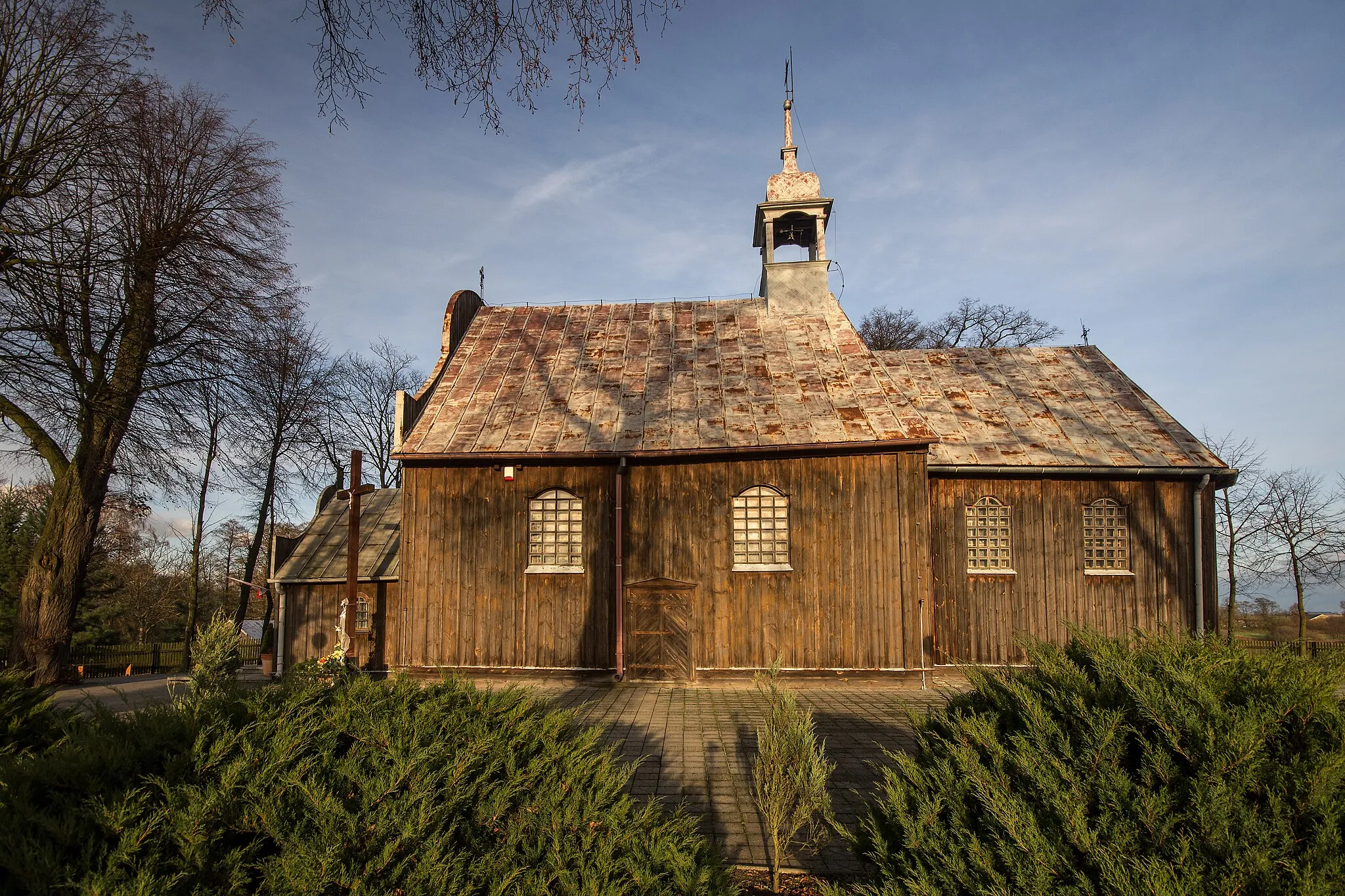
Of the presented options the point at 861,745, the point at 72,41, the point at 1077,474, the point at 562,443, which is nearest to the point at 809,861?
the point at 861,745

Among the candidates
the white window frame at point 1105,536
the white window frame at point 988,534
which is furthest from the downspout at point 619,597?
the white window frame at point 1105,536

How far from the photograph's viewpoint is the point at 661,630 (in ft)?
43.8

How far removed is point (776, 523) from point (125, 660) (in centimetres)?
2371

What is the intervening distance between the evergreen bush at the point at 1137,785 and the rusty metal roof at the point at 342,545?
15.9 metres

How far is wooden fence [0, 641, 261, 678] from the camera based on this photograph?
75.5 feet

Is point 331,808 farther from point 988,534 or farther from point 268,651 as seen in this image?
point 268,651

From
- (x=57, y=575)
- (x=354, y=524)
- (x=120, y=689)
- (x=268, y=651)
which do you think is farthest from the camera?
(x=268, y=651)

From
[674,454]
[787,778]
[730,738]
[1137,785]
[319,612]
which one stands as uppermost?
[674,454]

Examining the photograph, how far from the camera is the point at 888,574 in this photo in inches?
523

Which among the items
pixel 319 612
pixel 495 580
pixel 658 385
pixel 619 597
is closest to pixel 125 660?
pixel 319 612

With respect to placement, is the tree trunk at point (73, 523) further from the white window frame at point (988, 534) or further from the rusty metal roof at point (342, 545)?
A: the white window frame at point (988, 534)

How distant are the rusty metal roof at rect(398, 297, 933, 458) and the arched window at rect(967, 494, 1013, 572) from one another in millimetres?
2447

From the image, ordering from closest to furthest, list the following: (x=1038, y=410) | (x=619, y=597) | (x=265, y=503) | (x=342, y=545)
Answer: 1. (x=619, y=597)
2. (x=1038, y=410)
3. (x=342, y=545)
4. (x=265, y=503)

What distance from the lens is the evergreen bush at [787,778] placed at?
4.84m
